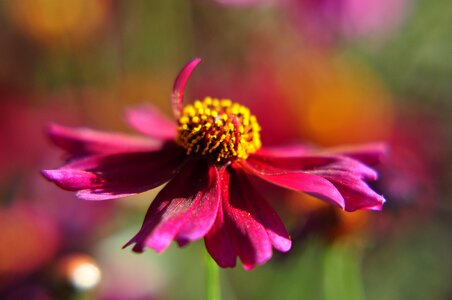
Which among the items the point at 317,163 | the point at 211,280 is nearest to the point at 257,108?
the point at 317,163

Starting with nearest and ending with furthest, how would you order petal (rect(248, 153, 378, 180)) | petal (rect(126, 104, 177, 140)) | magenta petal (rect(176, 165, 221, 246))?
magenta petal (rect(176, 165, 221, 246)), petal (rect(248, 153, 378, 180)), petal (rect(126, 104, 177, 140))

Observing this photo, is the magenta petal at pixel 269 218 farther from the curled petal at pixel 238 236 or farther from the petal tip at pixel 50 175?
the petal tip at pixel 50 175

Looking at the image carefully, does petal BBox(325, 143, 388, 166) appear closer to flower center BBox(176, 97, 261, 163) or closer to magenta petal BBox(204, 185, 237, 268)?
flower center BBox(176, 97, 261, 163)

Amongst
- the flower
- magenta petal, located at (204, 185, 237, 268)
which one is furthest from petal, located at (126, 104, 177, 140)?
magenta petal, located at (204, 185, 237, 268)

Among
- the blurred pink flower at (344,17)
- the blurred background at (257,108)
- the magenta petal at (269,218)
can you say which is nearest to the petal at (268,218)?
the magenta petal at (269,218)

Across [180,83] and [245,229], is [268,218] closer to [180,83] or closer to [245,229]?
[245,229]

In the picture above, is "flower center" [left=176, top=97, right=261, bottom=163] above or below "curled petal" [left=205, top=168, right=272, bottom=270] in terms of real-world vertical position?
above

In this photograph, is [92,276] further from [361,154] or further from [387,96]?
[387,96]
